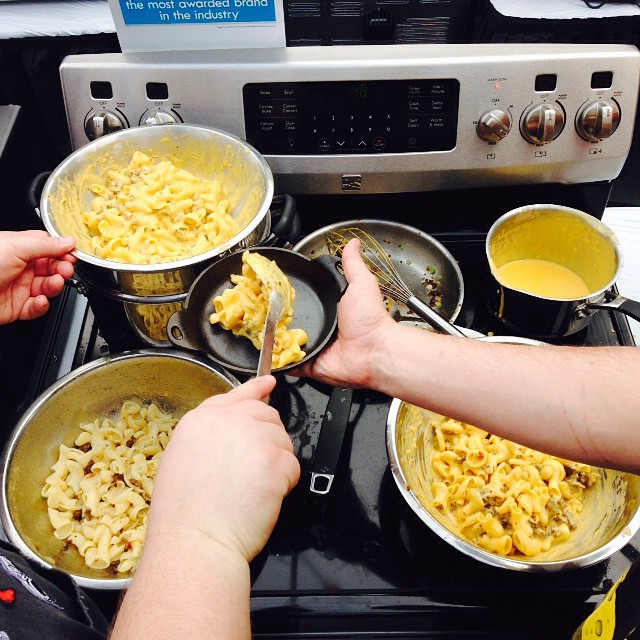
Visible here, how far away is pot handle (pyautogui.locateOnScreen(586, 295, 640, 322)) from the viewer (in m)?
1.29

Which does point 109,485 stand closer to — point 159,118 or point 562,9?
point 159,118

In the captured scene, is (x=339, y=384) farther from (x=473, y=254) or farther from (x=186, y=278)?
(x=473, y=254)

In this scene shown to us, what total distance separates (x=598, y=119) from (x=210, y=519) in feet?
4.09

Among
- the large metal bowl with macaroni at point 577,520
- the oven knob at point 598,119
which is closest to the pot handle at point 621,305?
the large metal bowl with macaroni at point 577,520

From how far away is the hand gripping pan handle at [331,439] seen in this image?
1227 mm

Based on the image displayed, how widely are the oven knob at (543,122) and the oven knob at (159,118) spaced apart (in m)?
0.84

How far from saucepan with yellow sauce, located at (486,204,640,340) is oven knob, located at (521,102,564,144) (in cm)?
17

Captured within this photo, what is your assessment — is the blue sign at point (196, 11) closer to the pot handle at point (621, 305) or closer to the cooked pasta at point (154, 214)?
the cooked pasta at point (154, 214)

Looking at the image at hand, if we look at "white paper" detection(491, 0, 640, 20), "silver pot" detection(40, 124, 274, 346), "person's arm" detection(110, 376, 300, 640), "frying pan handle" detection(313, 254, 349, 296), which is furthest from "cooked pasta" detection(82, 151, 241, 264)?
"white paper" detection(491, 0, 640, 20)

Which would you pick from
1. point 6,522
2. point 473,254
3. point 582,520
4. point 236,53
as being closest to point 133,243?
point 236,53

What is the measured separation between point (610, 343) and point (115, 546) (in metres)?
1.24

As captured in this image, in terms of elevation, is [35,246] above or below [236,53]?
below

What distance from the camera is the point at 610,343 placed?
1501mm

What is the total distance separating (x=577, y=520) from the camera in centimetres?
121
